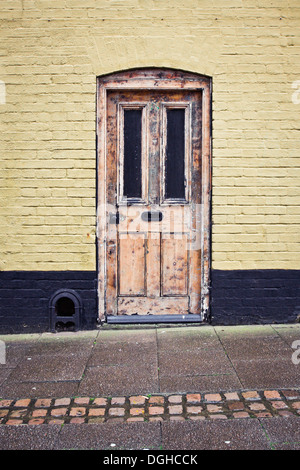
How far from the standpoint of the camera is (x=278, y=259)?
5.02 m

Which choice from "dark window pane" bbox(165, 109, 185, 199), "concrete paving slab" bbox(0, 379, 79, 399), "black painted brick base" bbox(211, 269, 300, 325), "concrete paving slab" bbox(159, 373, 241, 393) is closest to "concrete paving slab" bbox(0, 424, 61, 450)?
→ "concrete paving slab" bbox(0, 379, 79, 399)

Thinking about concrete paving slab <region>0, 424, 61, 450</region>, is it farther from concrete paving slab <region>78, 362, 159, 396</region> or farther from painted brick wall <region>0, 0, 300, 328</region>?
painted brick wall <region>0, 0, 300, 328</region>

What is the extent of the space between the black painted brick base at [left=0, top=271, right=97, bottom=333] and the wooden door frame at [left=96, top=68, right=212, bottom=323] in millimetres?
265

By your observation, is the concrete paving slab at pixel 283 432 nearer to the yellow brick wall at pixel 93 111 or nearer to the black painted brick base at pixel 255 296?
the black painted brick base at pixel 255 296

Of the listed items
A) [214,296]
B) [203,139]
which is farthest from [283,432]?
[203,139]

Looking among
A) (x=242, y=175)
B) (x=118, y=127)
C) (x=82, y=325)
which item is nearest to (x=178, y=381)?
(x=82, y=325)

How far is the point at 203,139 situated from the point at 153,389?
2828mm

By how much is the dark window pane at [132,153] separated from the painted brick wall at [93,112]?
1.43ft

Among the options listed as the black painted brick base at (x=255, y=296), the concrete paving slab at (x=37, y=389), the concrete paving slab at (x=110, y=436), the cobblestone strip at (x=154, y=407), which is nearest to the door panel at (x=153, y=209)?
the black painted brick base at (x=255, y=296)

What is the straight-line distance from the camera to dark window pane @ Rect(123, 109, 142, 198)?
5.12m

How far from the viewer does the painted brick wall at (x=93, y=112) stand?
4824mm

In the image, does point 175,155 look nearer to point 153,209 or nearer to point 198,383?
point 153,209

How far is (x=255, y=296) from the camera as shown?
198 inches

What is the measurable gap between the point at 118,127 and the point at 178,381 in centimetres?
291
